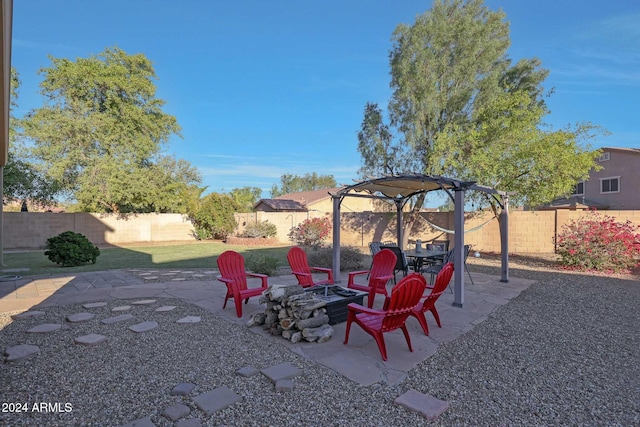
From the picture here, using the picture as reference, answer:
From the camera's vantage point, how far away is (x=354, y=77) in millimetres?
13641

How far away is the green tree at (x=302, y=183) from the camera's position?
162ft

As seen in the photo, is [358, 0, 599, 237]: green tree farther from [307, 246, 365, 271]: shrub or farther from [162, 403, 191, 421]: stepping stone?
[162, 403, 191, 421]: stepping stone

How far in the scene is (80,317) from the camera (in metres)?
4.30

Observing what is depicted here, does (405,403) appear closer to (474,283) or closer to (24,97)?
(474,283)

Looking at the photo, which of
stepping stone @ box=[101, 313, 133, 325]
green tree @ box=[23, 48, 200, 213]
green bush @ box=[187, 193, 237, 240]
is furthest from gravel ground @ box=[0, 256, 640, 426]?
green tree @ box=[23, 48, 200, 213]

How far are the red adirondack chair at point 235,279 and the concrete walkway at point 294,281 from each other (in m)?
0.26

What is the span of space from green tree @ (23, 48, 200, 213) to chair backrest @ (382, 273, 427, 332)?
16.6 metres

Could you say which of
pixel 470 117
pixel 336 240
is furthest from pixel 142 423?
pixel 470 117

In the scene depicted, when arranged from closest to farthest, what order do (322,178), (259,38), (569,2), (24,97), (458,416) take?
1. (458,416)
2. (569,2)
3. (259,38)
4. (24,97)
5. (322,178)

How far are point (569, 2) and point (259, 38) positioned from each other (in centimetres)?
918

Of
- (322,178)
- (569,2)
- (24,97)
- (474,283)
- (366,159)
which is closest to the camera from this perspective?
(474,283)

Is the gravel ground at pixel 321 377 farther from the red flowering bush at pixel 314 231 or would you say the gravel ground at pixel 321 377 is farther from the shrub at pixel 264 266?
the red flowering bush at pixel 314 231

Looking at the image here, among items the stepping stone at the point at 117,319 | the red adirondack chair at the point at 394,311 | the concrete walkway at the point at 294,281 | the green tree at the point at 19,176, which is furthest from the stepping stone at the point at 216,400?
the green tree at the point at 19,176

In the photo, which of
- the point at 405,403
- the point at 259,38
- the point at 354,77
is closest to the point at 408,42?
the point at 354,77
